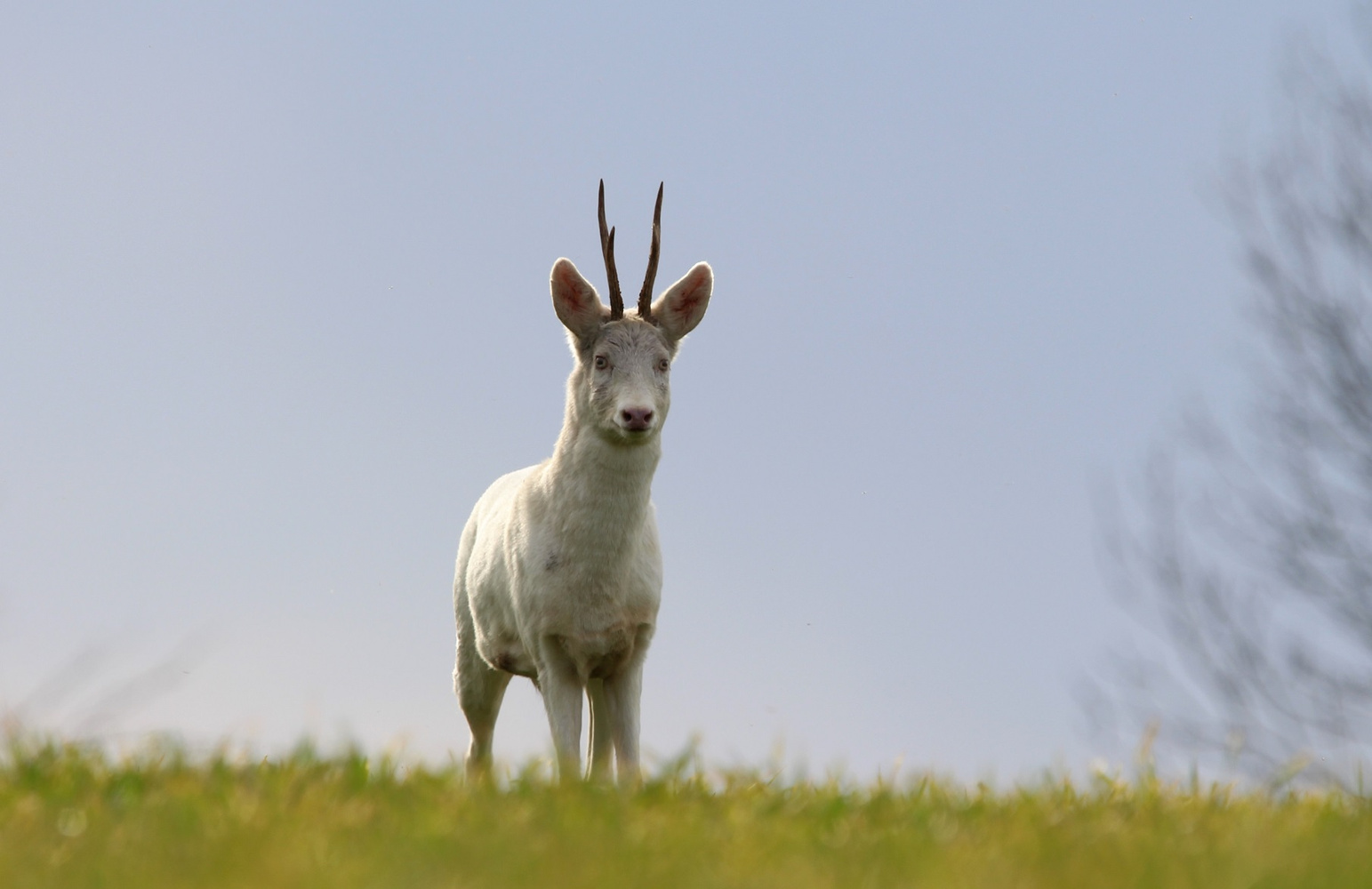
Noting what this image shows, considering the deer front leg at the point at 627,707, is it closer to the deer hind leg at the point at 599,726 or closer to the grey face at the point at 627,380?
the deer hind leg at the point at 599,726

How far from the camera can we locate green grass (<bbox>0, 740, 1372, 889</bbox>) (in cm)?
281

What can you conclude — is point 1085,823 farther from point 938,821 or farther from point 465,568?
point 465,568

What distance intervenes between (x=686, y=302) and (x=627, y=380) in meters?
0.79

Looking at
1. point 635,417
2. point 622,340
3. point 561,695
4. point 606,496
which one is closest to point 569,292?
point 622,340

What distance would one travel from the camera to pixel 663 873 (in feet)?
9.29

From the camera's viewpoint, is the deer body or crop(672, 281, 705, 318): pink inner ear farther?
crop(672, 281, 705, 318): pink inner ear

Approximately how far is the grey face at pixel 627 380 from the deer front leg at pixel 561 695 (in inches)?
43.6

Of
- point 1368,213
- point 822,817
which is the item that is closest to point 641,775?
point 822,817

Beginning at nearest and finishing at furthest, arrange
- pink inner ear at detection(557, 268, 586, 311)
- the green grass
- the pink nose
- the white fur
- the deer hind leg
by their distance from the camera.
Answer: the green grass < the pink nose < the white fur < the deer hind leg < pink inner ear at detection(557, 268, 586, 311)

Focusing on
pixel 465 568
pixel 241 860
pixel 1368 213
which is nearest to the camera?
pixel 241 860

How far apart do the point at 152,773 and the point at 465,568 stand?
4627 millimetres

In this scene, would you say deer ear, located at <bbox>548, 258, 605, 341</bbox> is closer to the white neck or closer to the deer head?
the deer head

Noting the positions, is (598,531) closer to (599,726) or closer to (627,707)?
(627,707)

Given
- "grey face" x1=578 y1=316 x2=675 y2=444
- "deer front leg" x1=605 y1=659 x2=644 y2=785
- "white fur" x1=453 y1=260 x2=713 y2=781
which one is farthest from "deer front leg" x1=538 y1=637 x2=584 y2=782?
"grey face" x1=578 y1=316 x2=675 y2=444
